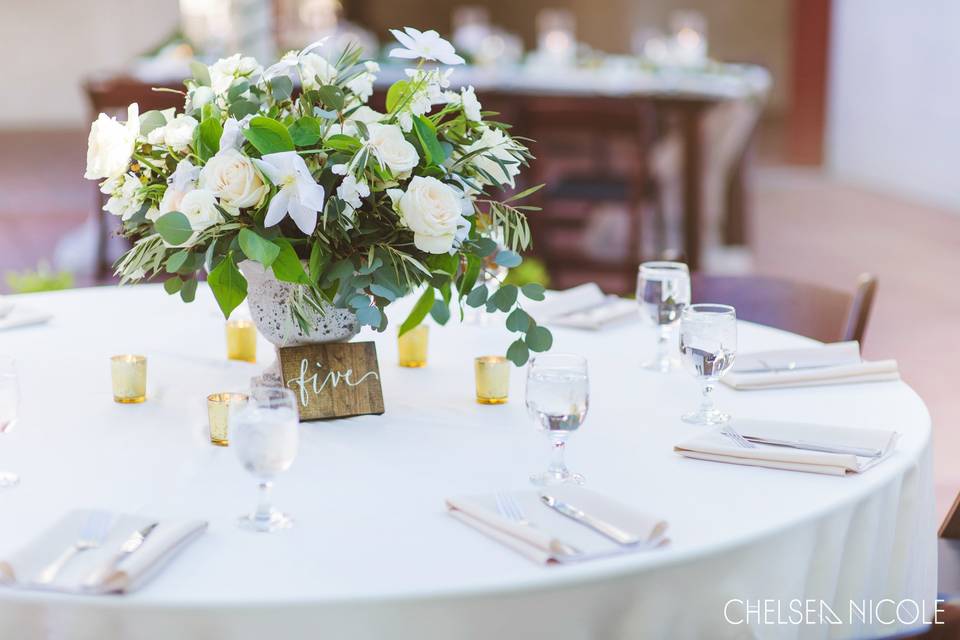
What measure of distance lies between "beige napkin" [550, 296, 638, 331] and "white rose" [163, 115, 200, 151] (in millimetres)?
891

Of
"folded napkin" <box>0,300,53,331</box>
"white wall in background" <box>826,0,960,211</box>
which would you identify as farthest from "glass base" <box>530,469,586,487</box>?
"white wall in background" <box>826,0,960,211</box>

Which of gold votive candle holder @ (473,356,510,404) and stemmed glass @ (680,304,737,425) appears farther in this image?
gold votive candle holder @ (473,356,510,404)

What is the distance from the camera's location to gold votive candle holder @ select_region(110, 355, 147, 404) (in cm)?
168

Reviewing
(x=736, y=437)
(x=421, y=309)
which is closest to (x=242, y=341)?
(x=421, y=309)

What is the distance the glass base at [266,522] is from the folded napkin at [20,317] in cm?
105

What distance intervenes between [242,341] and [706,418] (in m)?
0.76

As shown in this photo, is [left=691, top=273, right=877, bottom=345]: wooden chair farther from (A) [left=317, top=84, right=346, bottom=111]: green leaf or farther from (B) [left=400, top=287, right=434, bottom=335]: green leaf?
(A) [left=317, top=84, right=346, bottom=111]: green leaf

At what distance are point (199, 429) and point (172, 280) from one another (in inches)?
8.1

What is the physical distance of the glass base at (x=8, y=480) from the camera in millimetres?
1360

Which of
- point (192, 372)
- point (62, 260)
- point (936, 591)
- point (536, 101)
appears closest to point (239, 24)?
point (62, 260)

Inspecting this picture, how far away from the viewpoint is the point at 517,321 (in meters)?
1.59

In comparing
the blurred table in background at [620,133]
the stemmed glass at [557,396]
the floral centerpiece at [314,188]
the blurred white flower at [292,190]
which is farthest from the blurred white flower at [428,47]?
the blurred table in background at [620,133]

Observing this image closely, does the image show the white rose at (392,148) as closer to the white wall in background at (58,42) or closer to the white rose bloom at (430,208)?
the white rose bloom at (430,208)

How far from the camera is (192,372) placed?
1.86 metres
